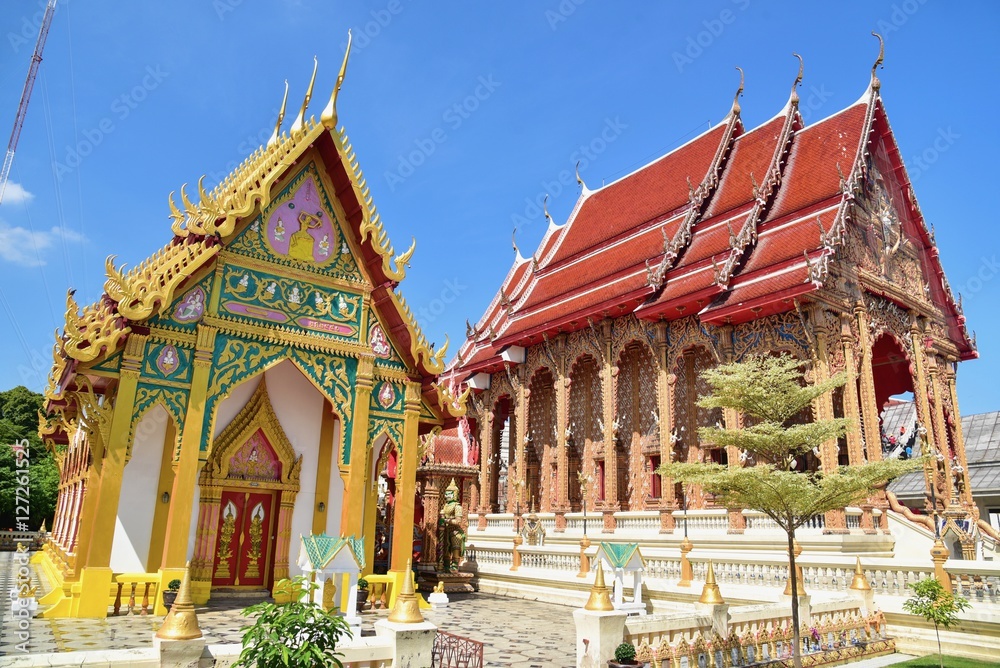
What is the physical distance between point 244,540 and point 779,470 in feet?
26.0

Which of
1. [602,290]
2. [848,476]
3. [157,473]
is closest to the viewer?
[848,476]

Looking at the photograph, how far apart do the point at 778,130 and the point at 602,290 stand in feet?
22.0

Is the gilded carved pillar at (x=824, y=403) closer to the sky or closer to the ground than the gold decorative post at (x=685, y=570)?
closer to the sky

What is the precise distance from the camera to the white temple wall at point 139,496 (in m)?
9.52

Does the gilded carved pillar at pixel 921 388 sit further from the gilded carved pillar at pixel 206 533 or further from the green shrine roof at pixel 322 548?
the gilded carved pillar at pixel 206 533

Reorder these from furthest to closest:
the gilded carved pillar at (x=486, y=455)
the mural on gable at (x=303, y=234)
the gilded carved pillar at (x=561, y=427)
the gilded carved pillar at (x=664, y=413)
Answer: the gilded carved pillar at (x=486, y=455)
the gilded carved pillar at (x=561, y=427)
the gilded carved pillar at (x=664, y=413)
the mural on gable at (x=303, y=234)

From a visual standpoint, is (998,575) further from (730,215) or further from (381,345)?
(730,215)

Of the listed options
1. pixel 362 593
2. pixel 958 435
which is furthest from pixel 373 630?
pixel 958 435

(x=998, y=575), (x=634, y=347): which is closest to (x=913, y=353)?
(x=634, y=347)

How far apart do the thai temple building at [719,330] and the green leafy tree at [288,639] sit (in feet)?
38.8

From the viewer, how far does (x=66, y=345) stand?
341 inches

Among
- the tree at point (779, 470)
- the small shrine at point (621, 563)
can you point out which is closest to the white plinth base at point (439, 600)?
the small shrine at point (621, 563)

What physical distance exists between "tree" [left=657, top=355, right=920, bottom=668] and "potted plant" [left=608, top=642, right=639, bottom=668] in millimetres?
2078

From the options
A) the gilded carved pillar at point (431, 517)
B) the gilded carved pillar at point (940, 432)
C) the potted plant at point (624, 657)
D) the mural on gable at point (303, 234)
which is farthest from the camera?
the gilded carved pillar at point (940, 432)
